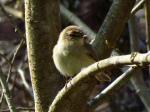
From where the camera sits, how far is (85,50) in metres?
3.75

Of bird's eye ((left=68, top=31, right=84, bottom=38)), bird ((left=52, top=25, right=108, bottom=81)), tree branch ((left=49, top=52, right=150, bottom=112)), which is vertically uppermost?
tree branch ((left=49, top=52, right=150, bottom=112))

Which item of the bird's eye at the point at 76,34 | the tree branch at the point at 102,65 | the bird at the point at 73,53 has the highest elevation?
the tree branch at the point at 102,65

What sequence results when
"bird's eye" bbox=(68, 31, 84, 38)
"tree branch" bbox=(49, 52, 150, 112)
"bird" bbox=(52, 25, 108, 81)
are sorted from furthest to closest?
"bird's eye" bbox=(68, 31, 84, 38) < "bird" bbox=(52, 25, 108, 81) < "tree branch" bbox=(49, 52, 150, 112)

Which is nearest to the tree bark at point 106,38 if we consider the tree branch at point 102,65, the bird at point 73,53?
the tree branch at point 102,65

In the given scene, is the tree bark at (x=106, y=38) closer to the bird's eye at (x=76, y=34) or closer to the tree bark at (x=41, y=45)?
the tree bark at (x=41, y=45)

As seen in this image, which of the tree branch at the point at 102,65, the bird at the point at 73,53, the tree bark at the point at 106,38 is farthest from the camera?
the bird at the point at 73,53

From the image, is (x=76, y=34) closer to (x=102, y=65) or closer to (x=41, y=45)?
(x=41, y=45)

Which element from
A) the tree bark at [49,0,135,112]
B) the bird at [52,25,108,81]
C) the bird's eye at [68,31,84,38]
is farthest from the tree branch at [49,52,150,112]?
the bird's eye at [68,31,84,38]

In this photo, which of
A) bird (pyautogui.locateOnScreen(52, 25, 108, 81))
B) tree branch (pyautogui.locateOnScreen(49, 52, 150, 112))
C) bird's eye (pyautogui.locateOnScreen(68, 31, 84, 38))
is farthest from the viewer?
bird's eye (pyautogui.locateOnScreen(68, 31, 84, 38))

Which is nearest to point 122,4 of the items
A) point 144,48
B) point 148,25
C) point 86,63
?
point 148,25

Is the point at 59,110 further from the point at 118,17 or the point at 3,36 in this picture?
the point at 3,36

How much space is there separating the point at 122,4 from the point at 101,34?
0.71 feet

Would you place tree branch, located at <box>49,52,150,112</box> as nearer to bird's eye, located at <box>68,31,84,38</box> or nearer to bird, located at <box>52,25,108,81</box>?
bird, located at <box>52,25,108,81</box>

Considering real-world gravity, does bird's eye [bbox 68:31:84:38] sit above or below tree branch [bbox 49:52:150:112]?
below
